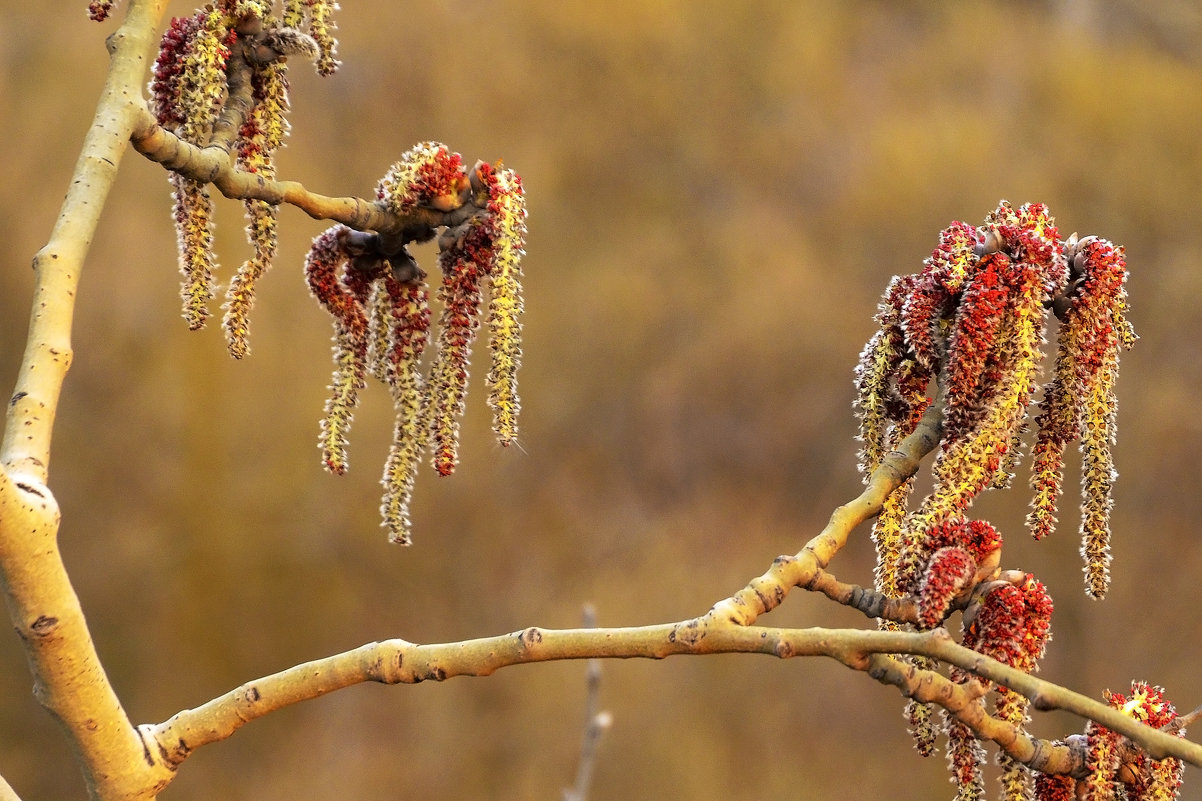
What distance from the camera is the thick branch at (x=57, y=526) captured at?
368 millimetres

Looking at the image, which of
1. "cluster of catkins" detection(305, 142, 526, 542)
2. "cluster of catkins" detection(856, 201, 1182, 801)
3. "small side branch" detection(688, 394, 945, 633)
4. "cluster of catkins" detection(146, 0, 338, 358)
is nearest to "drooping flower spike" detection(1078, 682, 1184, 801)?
"cluster of catkins" detection(856, 201, 1182, 801)

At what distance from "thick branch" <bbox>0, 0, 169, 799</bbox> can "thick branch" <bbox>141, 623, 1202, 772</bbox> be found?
0.02 metres

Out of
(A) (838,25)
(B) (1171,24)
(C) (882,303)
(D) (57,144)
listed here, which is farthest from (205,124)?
(B) (1171,24)

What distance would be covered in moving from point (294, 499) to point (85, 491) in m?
0.35

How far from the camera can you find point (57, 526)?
0.37m

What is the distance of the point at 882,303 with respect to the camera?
0.46 metres

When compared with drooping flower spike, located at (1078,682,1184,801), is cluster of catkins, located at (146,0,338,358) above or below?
above

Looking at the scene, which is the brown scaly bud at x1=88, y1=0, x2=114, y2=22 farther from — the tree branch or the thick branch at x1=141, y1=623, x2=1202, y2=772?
the thick branch at x1=141, y1=623, x2=1202, y2=772

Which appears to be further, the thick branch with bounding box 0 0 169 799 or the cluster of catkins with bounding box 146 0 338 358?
the cluster of catkins with bounding box 146 0 338 358

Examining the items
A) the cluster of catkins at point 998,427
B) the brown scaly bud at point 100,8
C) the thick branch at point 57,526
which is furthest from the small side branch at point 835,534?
the brown scaly bud at point 100,8

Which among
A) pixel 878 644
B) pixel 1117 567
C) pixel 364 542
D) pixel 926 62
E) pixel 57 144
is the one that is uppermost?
pixel 926 62

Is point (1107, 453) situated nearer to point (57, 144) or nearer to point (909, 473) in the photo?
point (909, 473)

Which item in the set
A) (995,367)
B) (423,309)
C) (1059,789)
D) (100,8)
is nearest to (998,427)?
(995,367)

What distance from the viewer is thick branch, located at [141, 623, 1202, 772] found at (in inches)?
13.6
